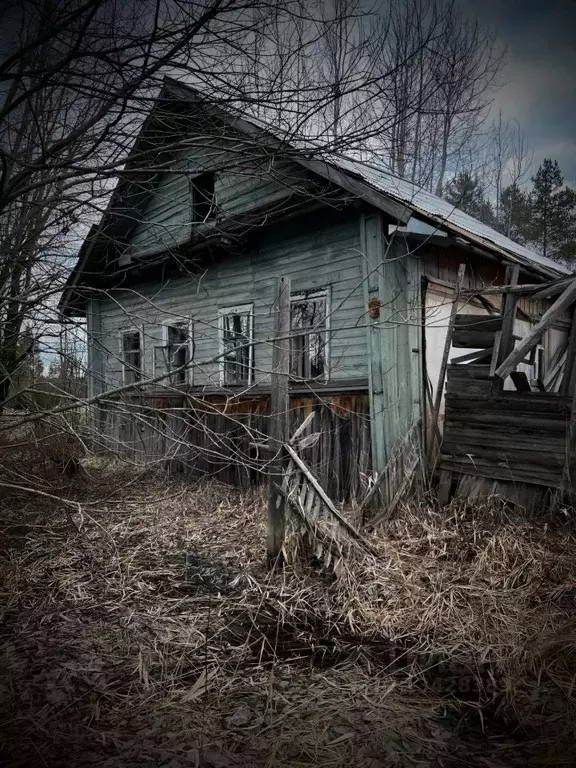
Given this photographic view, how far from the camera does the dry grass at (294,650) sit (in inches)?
96.4

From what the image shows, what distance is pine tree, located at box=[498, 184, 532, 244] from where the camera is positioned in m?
20.2

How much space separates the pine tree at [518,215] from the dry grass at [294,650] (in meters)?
18.9

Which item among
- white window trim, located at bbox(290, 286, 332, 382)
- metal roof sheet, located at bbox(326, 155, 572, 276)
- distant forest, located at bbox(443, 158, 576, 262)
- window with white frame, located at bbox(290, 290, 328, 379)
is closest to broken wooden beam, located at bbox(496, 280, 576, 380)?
metal roof sheet, located at bbox(326, 155, 572, 276)

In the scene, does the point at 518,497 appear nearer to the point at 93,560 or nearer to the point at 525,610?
the point at 525,610

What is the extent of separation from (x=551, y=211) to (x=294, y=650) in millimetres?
22349

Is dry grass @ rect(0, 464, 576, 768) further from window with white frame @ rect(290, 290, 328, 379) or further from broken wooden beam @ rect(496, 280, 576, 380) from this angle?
window with white frame @ rect(290, 290, 328, 379)

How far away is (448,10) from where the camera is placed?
3.36m

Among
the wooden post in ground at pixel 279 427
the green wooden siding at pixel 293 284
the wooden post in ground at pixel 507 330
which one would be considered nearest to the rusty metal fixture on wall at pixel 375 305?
the green wooden siding at pixel 293 284

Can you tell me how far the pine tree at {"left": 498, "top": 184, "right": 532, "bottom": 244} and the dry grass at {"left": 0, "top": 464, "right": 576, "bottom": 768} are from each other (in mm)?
18921

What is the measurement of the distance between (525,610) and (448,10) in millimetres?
4440

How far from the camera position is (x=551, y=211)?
20.4m

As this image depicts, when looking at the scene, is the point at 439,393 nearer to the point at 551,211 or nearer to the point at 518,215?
the point at 518,215

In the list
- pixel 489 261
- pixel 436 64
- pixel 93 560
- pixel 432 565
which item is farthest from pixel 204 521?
pixel 489 261

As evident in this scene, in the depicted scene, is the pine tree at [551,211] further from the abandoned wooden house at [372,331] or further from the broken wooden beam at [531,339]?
the broken wooden beam at [531,339]
